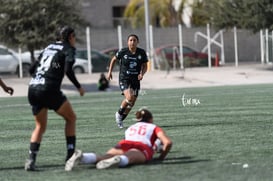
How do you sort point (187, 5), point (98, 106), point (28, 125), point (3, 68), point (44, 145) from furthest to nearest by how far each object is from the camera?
point (187, 5) < point (3, 68) < point (98, 106) < point (28, 125) < point (44, 145)

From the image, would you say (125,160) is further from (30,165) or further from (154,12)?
(154,12)

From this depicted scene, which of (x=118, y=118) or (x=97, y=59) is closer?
(x=118, y=118)

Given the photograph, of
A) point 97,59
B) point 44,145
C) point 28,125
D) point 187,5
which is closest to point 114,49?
point 97,59

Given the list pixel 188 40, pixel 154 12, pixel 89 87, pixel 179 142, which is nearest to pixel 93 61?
pixel 89 87

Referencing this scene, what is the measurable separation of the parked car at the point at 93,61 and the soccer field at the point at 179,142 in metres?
20.0

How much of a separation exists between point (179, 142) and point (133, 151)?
2846 millimetres

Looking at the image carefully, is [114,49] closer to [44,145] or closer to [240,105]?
[240,105]

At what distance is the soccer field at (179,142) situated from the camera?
1028 cm

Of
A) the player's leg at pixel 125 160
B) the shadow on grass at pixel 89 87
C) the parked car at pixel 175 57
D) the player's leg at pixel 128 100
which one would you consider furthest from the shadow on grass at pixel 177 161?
the parked car at pixel 175 57

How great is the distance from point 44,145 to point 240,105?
29.9 ft

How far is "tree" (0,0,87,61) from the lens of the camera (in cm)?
3838

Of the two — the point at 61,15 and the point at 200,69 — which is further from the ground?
the point at 61,15

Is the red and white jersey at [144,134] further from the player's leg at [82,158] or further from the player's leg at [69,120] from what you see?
the player's leg at [69,120]

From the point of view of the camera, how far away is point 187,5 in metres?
59.8
